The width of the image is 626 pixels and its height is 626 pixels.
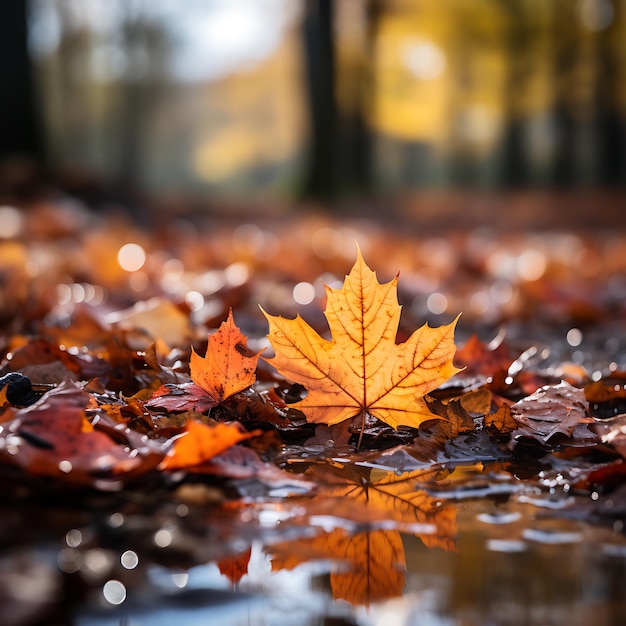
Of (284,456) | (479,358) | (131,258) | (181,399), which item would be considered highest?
(131,258)

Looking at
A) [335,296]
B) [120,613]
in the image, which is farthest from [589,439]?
[120,613]

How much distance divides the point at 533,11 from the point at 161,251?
22282mm

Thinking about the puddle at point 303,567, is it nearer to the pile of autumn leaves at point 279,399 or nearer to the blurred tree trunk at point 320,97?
the pile of autumn leaves at point 279,399

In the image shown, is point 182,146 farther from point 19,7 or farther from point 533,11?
point 19,7

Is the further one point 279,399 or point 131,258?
point 131,258

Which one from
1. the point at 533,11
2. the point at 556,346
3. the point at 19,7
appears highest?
the point at 533,11

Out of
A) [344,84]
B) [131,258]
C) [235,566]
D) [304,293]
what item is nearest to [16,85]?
[131,258]

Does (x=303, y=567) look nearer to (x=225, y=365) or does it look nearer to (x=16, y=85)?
(x=225, y=365)

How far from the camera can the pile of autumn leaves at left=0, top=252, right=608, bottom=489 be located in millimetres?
1301

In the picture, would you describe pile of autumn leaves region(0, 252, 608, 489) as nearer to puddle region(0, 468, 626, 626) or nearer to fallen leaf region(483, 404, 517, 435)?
fallen leaf region(483, 404, 517, 435)

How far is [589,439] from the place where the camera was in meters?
1.59

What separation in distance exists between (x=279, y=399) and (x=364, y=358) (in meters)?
0.27

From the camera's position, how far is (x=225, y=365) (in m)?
1.57

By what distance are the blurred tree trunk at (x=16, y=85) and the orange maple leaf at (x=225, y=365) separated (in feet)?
28.9
